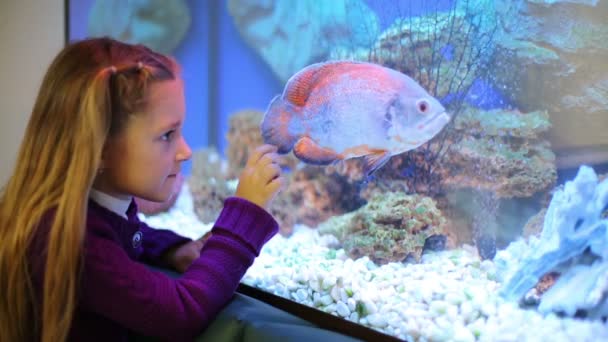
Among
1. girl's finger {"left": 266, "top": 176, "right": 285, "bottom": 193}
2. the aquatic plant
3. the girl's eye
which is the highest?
the aquatic plant

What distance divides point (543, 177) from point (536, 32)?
0.93ft

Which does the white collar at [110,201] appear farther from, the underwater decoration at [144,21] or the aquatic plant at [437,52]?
the underwater decoration at [144,21]

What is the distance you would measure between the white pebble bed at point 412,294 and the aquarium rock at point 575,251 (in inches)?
1.4

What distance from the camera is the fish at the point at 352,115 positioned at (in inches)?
49.8

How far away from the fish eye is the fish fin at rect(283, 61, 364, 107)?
225 millimetres

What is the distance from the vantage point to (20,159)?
1215 mm

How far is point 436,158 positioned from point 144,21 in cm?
159

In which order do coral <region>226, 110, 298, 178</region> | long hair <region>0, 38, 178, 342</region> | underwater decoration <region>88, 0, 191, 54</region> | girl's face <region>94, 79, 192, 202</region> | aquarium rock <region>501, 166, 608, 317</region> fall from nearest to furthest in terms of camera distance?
aquarium rock <region>501, 166, 608, 317</region>, long hair <region>0, 38, 178, 342</region>, girl's face <region>94, 79, 192, 202</region>, coral <region>226, 110, 298, 178</region>, underwater decoration <region>88, 0, 191, 54</region>

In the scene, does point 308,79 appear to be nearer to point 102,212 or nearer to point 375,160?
point 375,160

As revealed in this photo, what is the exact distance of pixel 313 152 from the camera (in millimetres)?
1472

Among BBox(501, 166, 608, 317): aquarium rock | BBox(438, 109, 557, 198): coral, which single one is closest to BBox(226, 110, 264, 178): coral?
BBox(438, 109, 557, 198): coral

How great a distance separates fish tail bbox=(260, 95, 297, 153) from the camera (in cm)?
148

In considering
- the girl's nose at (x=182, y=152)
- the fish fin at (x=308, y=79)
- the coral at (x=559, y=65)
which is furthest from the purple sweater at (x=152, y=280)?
the coral at (x=559, y=65)

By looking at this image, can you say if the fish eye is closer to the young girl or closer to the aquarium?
→ the aquarium
